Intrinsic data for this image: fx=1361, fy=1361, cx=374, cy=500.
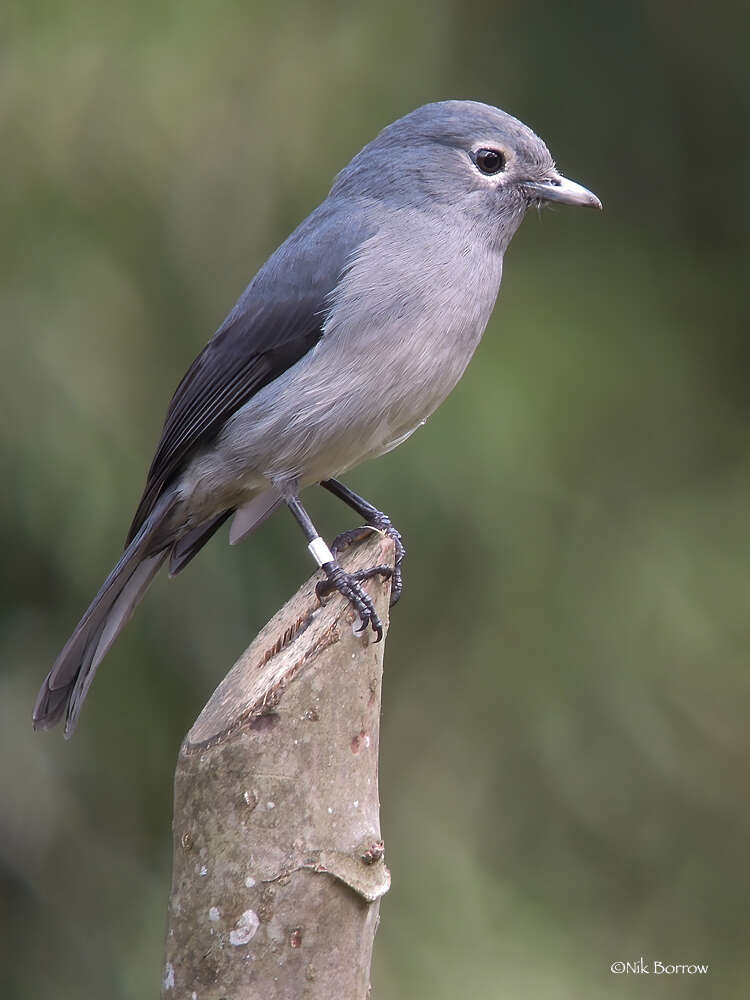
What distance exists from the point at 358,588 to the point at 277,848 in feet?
2.35

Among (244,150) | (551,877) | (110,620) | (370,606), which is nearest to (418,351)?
(370,606)

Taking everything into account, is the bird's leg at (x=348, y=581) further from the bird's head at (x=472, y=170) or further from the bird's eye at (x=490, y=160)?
the bird's eye at (x=490, y=160)

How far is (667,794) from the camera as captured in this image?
4781mm

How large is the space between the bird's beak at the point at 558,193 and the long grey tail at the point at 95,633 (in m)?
1.30

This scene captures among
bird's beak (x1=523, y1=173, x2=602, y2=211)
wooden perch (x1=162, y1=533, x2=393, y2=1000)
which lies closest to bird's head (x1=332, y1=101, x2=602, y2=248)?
bird's beak (x1=523, y1=173, x2=602, y2=211)

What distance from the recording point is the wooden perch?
7.80ft

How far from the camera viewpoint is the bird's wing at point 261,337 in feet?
11.5

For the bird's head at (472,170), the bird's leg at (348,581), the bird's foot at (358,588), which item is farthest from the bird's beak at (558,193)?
the bird's foot at (358,588)

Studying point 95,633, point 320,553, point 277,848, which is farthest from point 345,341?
point 277,848

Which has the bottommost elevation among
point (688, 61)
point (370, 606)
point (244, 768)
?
point (244, 768)

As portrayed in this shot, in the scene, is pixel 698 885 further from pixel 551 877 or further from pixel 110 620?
pixel 110 620

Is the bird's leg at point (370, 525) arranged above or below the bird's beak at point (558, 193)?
below

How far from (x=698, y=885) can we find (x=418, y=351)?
2.44m

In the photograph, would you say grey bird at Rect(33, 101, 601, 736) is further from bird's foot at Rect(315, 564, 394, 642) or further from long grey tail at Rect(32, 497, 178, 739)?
bird's foot at Rect(315, 564, 394, 642)
